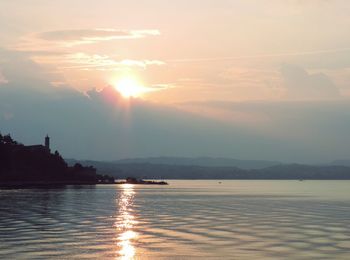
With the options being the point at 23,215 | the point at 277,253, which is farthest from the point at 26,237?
the point at 23,215

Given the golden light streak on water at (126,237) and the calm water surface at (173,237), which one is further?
the golden light streak on water at (126,237)

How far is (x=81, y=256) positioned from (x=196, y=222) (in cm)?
3410

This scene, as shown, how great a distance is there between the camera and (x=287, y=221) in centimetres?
8169

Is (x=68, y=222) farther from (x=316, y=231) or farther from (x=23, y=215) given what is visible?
(x=316, y=231)

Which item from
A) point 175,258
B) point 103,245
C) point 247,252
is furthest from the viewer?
point 103,245

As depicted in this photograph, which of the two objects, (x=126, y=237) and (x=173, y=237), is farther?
(x=126, y=237)

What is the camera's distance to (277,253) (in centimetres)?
4903

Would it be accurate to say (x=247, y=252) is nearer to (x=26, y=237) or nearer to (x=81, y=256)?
(x=81, y=256)

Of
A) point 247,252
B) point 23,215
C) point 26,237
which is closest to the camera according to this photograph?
point 247,252

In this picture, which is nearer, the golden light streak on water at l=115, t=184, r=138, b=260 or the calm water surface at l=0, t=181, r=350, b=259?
the calm water surface at l=0, t=181, r=350, b=259

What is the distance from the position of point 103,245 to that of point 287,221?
36.5m

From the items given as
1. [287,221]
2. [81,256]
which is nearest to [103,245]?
[81,256]

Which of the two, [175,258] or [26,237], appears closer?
[175,258]

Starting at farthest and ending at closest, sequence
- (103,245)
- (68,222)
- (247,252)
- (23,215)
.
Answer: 1. (23,215)
2. (68,222)
3. (103,245)
4. (247,252)
